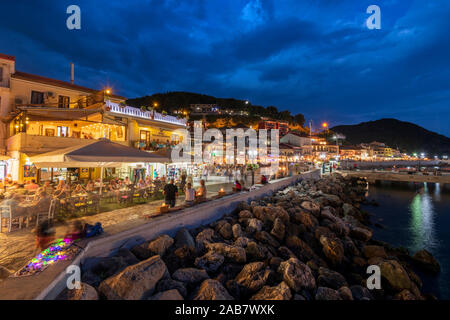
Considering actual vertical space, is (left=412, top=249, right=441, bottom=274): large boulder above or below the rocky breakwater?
below

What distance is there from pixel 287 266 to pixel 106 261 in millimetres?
4179

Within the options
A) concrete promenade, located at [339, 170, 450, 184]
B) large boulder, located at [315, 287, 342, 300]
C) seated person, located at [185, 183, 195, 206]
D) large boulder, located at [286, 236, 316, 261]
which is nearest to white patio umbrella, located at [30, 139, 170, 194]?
seated person, located at [185, 183, 195, 206]

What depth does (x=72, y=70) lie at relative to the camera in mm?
21828

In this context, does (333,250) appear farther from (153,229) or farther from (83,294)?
(83,294)

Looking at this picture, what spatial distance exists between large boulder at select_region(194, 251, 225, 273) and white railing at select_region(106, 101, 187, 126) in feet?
46.0

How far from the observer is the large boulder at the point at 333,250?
7.12m

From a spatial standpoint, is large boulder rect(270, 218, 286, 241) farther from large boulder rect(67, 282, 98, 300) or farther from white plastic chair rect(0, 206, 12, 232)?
white plastic chair rect(0, 206, 12, 232)

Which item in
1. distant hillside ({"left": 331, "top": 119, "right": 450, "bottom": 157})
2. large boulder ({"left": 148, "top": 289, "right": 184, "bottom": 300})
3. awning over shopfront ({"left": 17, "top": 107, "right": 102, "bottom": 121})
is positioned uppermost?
distant hillside ({"left": 331, "top": 119, "right": 450, "bottom": 157})

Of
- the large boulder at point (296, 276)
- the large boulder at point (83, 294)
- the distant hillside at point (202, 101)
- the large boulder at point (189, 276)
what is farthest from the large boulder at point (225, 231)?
the distant hillside at point (202, 101)

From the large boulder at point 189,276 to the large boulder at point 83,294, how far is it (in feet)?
5.03

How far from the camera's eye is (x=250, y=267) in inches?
198

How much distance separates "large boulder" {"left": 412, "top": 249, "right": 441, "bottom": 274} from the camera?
8539 millimetres
